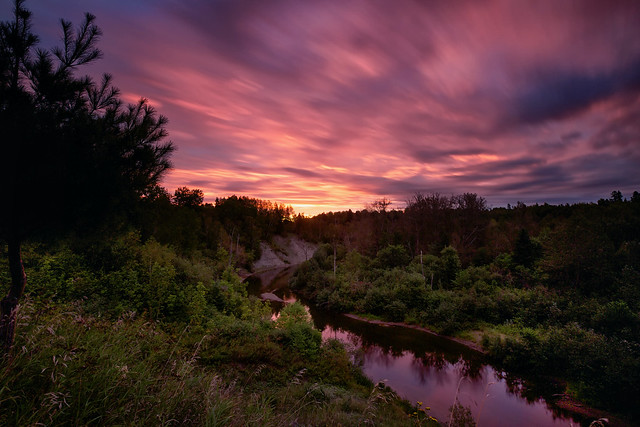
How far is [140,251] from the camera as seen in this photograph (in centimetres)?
1374

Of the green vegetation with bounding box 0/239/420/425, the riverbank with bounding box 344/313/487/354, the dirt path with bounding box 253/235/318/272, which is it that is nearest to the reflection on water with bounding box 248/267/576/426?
the riverbank with bounding box 344/313/487/354

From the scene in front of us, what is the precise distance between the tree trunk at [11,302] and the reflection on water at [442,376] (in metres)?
10.3

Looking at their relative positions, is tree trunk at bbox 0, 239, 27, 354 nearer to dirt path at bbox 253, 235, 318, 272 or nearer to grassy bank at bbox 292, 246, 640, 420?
grassy bank at bbox 292, 246, 640, 420

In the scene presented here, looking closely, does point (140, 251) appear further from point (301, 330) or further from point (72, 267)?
point (301, 330)

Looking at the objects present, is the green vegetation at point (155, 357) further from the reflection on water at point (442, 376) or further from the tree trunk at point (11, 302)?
the reflection on water at point (442, 376)

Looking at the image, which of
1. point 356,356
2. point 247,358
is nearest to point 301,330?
point 247,358

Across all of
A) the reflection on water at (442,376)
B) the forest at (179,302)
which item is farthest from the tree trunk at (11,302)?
the reflection on water at (442,376)

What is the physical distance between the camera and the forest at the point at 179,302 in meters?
2.78

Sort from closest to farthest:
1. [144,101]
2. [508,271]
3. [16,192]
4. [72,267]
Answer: [16,192]
[144,101]
[72,267]
[508,271]

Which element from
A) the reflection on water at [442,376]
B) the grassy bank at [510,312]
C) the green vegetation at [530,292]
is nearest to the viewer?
the reflection on water at [442,376]

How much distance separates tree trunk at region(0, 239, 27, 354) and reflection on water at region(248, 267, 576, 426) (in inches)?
406

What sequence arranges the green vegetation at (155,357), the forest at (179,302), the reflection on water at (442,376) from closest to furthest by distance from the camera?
the green vegetation at (155,357), the forest at (179,302), the reflection on water at (442,376)

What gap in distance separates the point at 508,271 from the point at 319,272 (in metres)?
22.4

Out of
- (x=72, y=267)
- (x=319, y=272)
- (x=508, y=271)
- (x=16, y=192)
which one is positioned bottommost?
(x=319, y=272)
